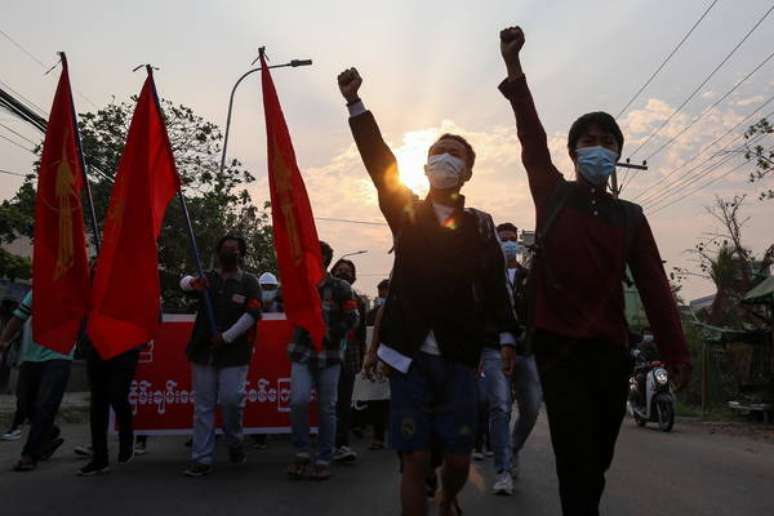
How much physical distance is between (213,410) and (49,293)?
1.59 meters

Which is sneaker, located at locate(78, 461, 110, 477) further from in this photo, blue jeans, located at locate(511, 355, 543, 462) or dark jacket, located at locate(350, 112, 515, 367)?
dark jacket, located at locate(350, 112, 515, 367)

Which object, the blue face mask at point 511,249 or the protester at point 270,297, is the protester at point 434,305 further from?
the protester at point 270,297

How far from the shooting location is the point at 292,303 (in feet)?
20.9

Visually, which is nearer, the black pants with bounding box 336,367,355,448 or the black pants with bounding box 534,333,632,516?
the black pants with bounding box 534,333,632,516

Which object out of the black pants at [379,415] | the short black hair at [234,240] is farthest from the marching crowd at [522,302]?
the black pants at [379,415]

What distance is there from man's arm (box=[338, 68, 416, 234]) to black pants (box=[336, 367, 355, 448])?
14.9ft

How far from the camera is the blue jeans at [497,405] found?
5.79 meters

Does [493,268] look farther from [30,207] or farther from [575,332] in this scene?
[30,207]

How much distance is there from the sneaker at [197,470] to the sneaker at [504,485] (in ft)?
7.66

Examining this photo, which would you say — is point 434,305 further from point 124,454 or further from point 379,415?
point 379,415

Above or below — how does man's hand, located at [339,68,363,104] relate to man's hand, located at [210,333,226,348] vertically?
above

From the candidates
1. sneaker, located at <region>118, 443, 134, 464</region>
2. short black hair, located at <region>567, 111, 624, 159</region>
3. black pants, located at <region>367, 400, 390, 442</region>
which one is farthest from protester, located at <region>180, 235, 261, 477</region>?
short black hair, located at <region>567, 111, 624, 159</region>

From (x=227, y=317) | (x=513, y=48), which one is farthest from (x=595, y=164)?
(x=227, y=317)

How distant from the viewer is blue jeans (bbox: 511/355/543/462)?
6.02 m
